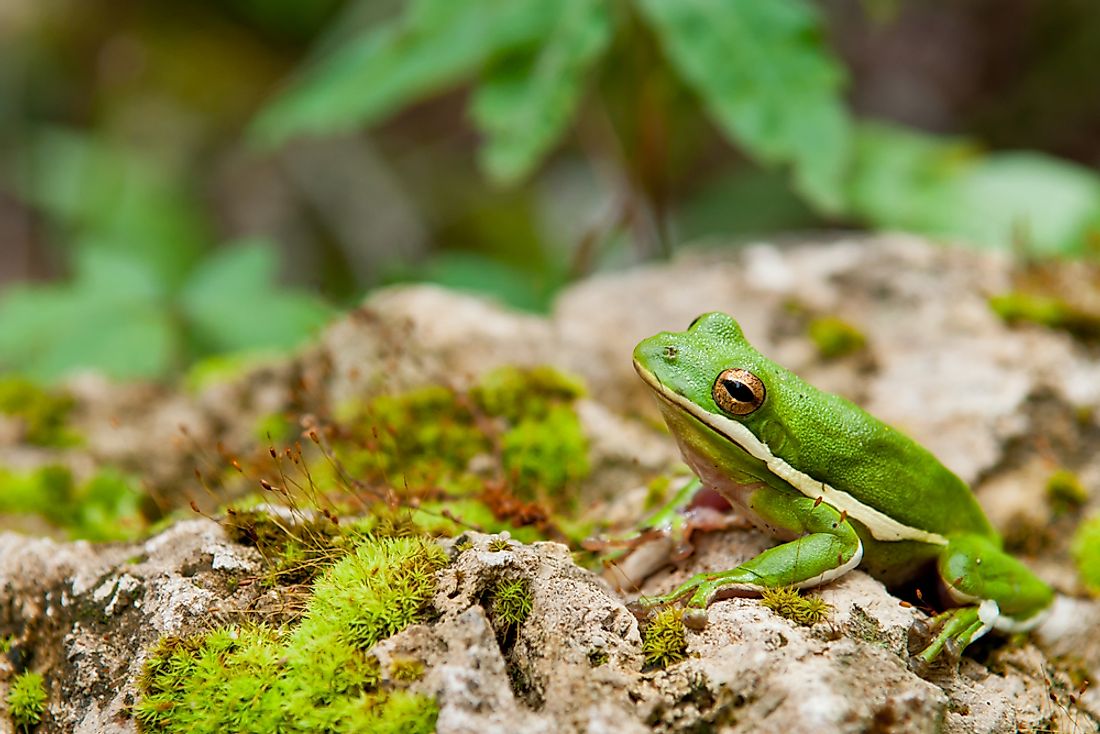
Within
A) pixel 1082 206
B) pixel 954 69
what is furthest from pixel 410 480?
pixel 954 69

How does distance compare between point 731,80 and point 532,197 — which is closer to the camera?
point 731,80

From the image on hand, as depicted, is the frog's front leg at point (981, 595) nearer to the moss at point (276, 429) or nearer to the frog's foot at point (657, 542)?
the frog's foot at point (657, 542)

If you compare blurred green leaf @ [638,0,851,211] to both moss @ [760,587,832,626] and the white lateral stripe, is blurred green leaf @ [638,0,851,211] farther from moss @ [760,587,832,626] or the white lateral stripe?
moss @ [760,587,832,626]

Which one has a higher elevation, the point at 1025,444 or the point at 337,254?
the point at 337,254

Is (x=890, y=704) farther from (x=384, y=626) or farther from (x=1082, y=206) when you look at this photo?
(x=1082, y=206)

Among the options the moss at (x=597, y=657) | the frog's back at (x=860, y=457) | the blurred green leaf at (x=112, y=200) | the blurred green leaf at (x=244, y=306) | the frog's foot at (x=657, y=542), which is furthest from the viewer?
the blurred green leaf at (x=112, y=200)

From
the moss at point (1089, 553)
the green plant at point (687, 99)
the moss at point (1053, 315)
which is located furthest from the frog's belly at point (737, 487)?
the moss at point (1053, 315)
